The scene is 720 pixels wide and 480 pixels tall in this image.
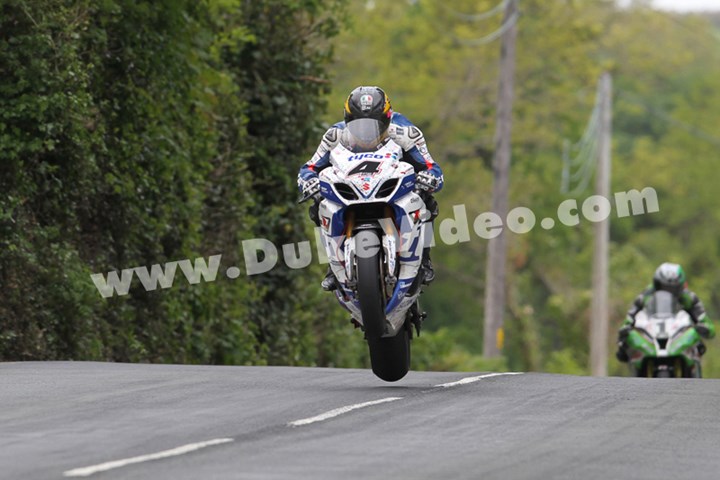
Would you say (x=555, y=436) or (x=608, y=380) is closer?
(x=555, y=436)

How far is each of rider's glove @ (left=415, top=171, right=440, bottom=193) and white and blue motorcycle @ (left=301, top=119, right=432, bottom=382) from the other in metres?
0.06

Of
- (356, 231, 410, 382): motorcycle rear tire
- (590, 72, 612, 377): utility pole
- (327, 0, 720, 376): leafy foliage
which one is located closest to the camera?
(356, 231, 410, 382): motorcycle rear tire

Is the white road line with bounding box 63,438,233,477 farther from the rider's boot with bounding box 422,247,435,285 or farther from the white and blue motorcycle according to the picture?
the rider's boot with bounding box 422,247,435,285

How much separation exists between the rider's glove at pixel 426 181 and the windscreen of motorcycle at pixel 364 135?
428 mm

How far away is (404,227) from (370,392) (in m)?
1.40

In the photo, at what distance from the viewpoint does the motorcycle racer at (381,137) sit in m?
12.6

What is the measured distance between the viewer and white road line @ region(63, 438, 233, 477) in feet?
24.8

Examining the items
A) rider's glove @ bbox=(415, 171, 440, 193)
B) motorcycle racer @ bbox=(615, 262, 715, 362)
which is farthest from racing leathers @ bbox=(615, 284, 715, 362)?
rider's glove @ bbox=(415, 171, 440, 193)

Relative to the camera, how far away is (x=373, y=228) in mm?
12289

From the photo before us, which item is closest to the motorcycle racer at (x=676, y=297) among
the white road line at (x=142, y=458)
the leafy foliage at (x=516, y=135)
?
the white road line at (x=142, y=458)

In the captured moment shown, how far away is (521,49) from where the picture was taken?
56562 mm

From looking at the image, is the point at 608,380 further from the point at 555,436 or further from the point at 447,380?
the point at 555,436

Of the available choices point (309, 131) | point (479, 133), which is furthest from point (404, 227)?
point (479, 133)

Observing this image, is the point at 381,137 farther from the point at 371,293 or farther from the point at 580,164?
the point at 580,164
